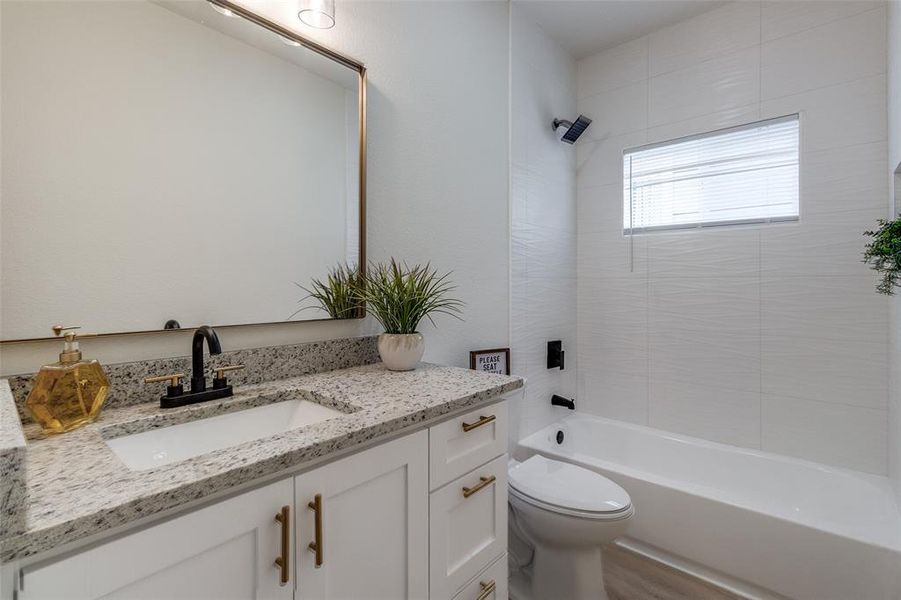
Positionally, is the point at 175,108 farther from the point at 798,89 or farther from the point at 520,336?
the point at 798,89

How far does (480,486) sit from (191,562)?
0.71 metres

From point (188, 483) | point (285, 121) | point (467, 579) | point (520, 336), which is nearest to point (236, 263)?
point (285, 121)

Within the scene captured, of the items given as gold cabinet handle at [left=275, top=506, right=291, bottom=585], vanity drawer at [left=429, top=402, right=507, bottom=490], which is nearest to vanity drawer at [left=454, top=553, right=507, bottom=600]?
vanity drawer at [left=429, top=402, right=507, bottom=490]

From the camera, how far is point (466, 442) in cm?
113

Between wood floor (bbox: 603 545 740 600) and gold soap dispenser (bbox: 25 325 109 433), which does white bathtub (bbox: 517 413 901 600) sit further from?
gold soap dispenser (bbox: 25 325 109 433)

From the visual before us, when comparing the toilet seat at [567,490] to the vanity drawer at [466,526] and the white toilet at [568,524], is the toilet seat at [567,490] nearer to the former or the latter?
the white toilet at [568,524]

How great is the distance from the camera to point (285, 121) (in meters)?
1.31

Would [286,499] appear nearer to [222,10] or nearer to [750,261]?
[222,10]

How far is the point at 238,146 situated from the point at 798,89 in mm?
2512

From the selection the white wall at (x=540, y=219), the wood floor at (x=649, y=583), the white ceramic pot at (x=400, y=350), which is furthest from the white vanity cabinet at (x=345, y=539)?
the white wall at (x=540, y=219)

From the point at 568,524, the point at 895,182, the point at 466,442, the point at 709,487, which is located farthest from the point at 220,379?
the point at 895,182

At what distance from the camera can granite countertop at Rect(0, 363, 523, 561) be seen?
1.66 feet

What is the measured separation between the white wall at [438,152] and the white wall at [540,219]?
101mm

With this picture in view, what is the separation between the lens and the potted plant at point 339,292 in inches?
54.2
